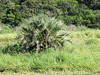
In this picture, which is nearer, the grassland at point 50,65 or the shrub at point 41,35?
the grassland at point 50,65

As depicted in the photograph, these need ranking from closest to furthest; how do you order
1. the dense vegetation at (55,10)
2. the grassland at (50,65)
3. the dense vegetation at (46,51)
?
1. the grassland at (50,65)
2. the dense vegetation at (46,51)
3. the dense vegetation at (55,10)

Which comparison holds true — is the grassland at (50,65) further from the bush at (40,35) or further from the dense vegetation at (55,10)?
the dense vegetation at (55,10)

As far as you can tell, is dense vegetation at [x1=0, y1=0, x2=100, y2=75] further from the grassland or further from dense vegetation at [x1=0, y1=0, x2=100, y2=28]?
dense vegetation at [x1=0, y1=0, x2=100, y2=28]

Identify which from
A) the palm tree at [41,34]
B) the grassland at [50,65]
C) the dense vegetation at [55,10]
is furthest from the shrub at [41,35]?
the dense vegetation at [55,10]

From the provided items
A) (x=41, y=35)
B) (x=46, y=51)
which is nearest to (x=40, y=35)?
(x=41, y=35)

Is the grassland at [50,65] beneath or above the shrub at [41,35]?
beneath

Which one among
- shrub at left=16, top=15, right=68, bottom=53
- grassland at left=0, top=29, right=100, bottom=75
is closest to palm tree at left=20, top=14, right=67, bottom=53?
shrub at left=16, top=15, right=68, bottom=53

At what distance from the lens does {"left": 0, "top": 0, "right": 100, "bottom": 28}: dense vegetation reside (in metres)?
19.6

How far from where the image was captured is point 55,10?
70.9ft

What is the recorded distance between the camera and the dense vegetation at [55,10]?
19.6 metres

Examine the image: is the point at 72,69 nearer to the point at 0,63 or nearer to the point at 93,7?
the point at 0,63

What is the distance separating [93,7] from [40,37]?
62.1ft

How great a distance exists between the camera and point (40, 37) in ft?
18.6

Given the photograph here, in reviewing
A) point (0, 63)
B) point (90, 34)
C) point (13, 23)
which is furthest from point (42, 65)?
point (13, 23)
